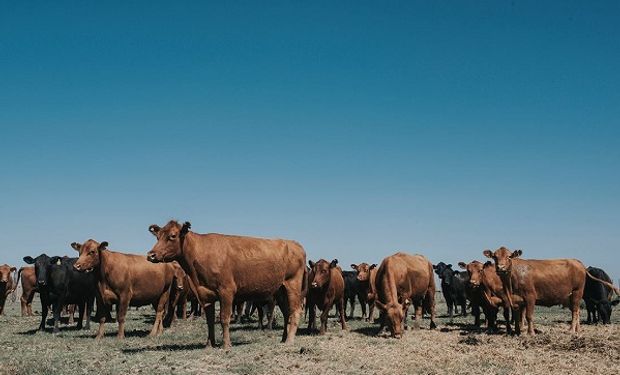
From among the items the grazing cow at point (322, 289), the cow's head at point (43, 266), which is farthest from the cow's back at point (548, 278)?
the cow's head at point (43, 266)

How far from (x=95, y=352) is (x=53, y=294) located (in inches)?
292

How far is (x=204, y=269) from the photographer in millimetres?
14242

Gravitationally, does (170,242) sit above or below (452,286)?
above

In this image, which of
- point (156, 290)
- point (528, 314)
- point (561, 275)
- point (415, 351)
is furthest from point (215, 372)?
point (561, 275)

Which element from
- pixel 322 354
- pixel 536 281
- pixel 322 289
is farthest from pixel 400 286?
pixel 322 354

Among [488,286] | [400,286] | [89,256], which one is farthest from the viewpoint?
[400,286]

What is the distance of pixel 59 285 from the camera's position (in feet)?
66.8

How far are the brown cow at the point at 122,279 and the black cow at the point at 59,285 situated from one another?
233 centimetres

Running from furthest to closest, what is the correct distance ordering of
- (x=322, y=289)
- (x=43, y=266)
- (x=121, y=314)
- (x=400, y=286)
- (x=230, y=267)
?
(x=43, y=266)
(x=322, y=289)
(x=400, y=286)
(x=121, y=314)
(x=230, y=267)

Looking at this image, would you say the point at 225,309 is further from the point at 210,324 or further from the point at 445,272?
the point at 445,272

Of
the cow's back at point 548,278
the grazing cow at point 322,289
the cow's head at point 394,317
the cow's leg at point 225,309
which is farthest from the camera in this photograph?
the grazing cow at point 322,289

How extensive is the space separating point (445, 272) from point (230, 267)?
56.0 ft

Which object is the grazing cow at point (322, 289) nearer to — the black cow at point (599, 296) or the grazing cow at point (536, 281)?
the grazing cow at point (536, 281)

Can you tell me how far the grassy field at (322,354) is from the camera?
465 inches
